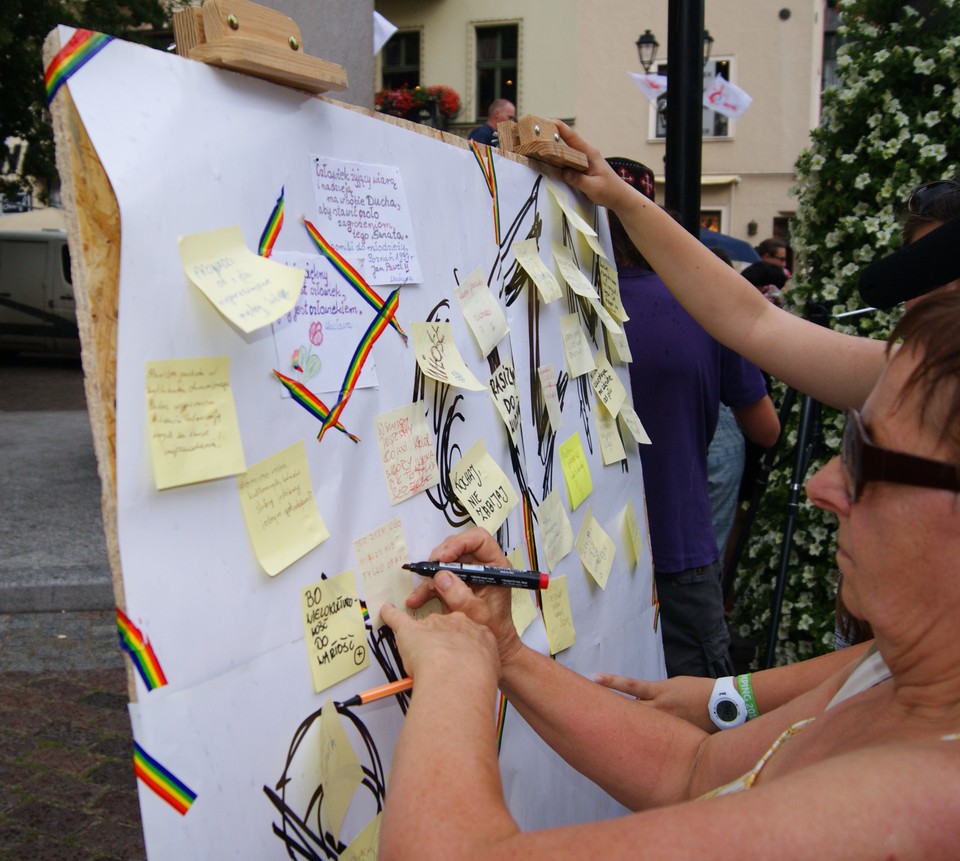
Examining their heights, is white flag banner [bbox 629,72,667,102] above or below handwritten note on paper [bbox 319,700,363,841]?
above

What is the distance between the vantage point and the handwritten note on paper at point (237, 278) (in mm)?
1033

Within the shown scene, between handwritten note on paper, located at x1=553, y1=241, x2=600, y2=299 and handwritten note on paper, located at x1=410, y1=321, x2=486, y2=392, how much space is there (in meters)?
0.47

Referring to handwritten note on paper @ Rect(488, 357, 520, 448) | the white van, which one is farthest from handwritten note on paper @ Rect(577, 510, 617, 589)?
the white van

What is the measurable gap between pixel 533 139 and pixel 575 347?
399 millimetres

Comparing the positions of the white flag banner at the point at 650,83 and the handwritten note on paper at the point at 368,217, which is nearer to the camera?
the handwritten note on paper at the point at 368,217

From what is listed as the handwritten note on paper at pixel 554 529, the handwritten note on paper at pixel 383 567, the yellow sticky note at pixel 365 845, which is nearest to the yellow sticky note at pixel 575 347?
the handwritten note on paper at pixel 554 529

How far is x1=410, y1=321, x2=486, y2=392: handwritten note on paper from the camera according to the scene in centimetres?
141

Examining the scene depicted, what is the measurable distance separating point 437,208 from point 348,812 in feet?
2.79

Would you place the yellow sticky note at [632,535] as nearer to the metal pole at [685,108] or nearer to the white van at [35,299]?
the metal pole at [685,108]

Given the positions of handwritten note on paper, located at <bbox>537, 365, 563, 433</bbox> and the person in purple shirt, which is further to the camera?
the person in purple shirt

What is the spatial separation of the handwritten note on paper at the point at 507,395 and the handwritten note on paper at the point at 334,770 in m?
0.59

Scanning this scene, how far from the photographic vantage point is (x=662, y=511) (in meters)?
2.41

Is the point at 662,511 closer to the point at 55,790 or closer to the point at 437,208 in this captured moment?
the point at 437,208

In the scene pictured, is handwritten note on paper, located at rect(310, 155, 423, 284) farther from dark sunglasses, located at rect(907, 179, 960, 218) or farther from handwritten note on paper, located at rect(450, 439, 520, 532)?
dark sunglasses, located at rect(907, 179, 960, 218)
